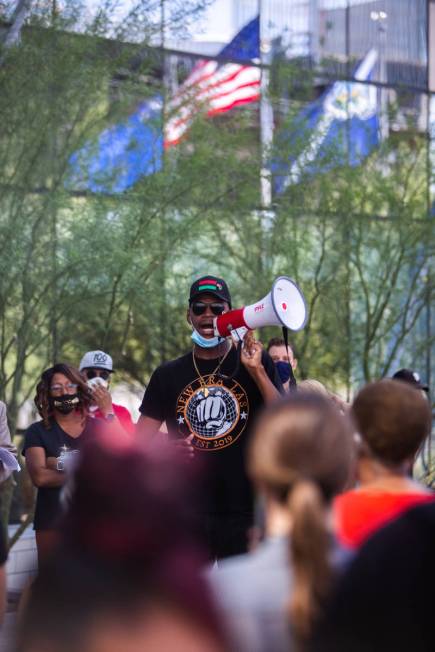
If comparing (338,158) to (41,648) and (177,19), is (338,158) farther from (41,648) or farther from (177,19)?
(41,648)

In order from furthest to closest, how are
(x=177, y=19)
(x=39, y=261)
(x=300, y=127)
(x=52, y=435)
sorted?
1. (x=300, y=127)
2. (x=177, y=19)
3. (x=39, y=261)
4. (x=52, y=435)

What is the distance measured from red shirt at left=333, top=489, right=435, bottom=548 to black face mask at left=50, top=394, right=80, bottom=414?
3145mm

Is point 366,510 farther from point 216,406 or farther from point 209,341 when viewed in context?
point 209,341

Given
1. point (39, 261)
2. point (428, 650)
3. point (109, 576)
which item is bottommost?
point (428, 650)

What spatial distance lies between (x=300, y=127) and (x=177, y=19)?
207 cm

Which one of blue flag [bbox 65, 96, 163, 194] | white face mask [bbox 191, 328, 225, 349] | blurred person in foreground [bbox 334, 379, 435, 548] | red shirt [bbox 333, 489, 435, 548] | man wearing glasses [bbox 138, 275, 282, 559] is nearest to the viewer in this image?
red shirt [bbox 333, 489, 435, 548]

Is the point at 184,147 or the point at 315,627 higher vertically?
the point at 184,147

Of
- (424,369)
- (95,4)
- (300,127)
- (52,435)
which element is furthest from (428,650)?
(424,369)

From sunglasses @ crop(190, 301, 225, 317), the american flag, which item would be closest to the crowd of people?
sunglasses @ crop(190, 301, 225, 317)

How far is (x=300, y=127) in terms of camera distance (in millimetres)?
10898

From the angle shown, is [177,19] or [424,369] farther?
[424,369]

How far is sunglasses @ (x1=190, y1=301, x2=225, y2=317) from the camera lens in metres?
5.29

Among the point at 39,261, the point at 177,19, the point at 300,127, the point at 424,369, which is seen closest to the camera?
the point at 39,261

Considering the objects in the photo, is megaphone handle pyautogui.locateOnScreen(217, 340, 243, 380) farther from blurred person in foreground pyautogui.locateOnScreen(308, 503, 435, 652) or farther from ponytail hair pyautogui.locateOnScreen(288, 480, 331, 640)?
ponytail hair pyautogui.locateOnScreen(288, 480, 331, 640)
